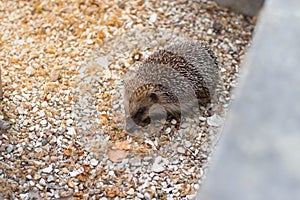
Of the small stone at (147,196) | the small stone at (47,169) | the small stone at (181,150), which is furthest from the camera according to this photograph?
the small stone at (181,150)

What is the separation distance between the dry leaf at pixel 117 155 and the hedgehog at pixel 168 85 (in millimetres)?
179

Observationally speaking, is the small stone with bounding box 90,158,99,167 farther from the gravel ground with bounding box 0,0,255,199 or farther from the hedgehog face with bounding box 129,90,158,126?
the hedgehog face with bounding box 129,90,158,126

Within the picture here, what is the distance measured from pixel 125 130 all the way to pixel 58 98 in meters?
0.56

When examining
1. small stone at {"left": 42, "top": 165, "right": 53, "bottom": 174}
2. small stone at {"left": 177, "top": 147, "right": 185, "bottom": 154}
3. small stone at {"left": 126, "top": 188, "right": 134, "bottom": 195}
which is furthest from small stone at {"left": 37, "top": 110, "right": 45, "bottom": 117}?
small stone at {"left": 177, "top": 147, "right": 185, "bottom": 154}

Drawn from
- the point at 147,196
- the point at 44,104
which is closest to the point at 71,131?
the point at 44,104

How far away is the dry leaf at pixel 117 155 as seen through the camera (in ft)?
10.7

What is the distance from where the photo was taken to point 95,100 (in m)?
3.58

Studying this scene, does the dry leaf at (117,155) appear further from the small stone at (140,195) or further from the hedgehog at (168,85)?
the small stone at (140,195)

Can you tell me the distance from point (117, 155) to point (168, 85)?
1.93 ft

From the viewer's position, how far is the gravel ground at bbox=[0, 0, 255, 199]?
3.16 metres

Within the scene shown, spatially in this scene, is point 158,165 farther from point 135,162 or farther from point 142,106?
point 142,106

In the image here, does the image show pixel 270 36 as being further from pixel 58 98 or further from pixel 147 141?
pixel 58 98

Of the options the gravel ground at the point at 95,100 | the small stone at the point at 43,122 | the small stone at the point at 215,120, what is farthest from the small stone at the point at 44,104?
the small stone at the point at 215,120

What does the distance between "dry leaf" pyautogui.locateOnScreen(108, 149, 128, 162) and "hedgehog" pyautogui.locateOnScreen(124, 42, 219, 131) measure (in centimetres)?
18
